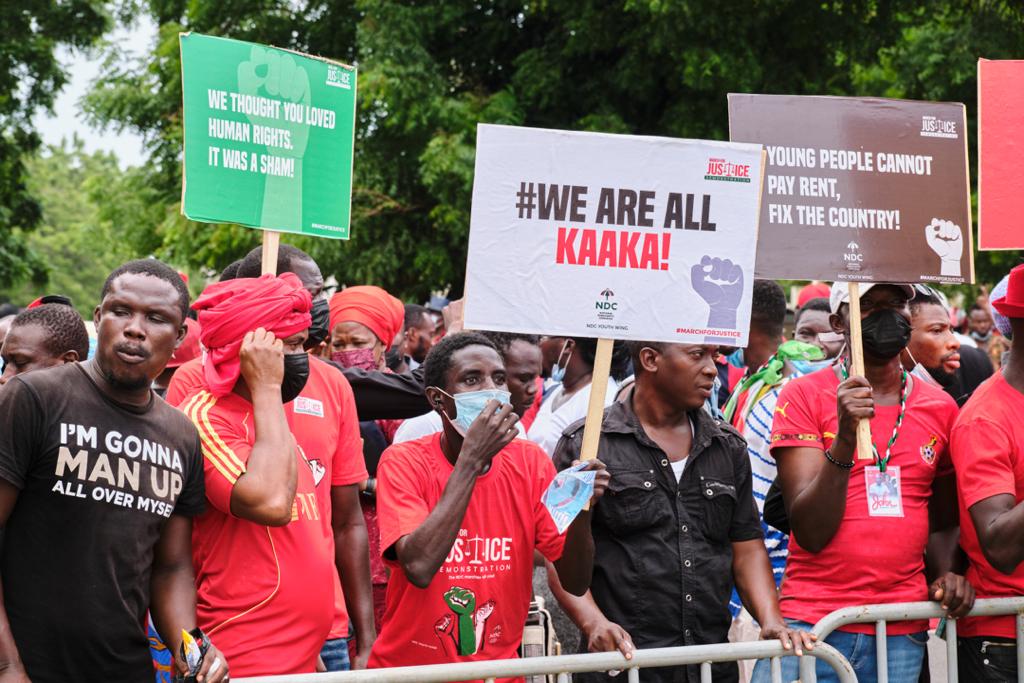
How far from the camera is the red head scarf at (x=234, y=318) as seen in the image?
4.02 m

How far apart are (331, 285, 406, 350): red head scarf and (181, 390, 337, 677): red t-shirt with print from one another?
2.71 m

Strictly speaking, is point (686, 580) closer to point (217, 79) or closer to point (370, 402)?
point (370, 402)

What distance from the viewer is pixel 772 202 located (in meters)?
4.83

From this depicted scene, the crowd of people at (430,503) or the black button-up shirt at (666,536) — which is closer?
the crowd of people at (430,503)

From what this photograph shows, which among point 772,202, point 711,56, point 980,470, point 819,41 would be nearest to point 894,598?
point 980,470

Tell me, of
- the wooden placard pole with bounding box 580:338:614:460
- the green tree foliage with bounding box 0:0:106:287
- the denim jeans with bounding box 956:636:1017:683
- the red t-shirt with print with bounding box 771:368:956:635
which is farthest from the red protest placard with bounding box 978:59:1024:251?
the green tree foliage with bounding box 0:0:106:287

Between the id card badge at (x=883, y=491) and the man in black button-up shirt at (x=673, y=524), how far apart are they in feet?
1.43

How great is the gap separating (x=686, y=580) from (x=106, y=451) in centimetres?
212

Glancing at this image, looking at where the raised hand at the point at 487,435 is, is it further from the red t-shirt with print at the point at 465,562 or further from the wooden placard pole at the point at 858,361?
the wooden placard pole at the point at 858,361

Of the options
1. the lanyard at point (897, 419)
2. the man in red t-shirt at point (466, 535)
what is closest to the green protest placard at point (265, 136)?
the man in red t-shirt at point (466, 535)

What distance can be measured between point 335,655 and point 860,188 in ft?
8.84

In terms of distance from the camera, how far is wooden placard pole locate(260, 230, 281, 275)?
4.26 meters

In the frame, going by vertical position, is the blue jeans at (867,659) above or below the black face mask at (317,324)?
below

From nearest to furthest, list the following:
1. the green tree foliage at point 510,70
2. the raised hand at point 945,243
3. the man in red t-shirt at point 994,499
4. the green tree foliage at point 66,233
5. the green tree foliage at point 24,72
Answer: the man in red t-shirt at point 994,499 → the raised hand at point 945,243 → the green tree foliage at point 510,70 → the green tree foliage at point 24,72 → the green tree foliage at point 66,233
